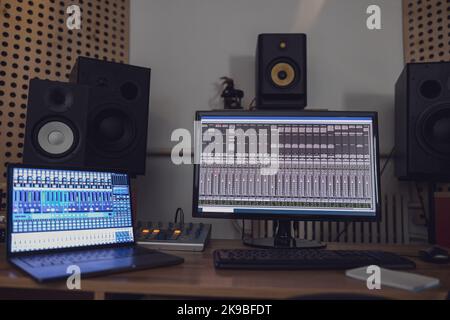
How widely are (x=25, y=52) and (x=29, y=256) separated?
37.4 inches

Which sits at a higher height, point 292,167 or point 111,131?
point 111,131

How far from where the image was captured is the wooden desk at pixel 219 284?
66 cm

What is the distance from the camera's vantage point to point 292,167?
3.74ft

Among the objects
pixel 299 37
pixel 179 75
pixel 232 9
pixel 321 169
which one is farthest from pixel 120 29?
pixel 321 169

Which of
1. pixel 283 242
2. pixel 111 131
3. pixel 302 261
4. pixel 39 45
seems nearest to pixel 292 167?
pixel 283 242

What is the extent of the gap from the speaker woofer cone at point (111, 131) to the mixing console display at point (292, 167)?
0.90 feet

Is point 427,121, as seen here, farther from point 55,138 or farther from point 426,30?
point 55,138

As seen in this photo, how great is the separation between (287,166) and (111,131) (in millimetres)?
611

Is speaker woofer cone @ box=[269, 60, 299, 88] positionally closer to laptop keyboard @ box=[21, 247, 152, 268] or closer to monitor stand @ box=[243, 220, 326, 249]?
monitor stand @ box=[243, 220, 326, 249]

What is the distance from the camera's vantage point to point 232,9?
1581 mm

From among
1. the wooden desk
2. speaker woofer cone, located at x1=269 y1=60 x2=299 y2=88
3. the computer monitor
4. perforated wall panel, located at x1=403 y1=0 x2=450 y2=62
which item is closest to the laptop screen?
the wooden desk

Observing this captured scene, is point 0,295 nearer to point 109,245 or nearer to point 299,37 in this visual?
point 109,245

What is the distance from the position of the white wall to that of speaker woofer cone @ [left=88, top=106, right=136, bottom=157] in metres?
0.31

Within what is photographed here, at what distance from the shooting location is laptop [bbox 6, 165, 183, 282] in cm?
80
